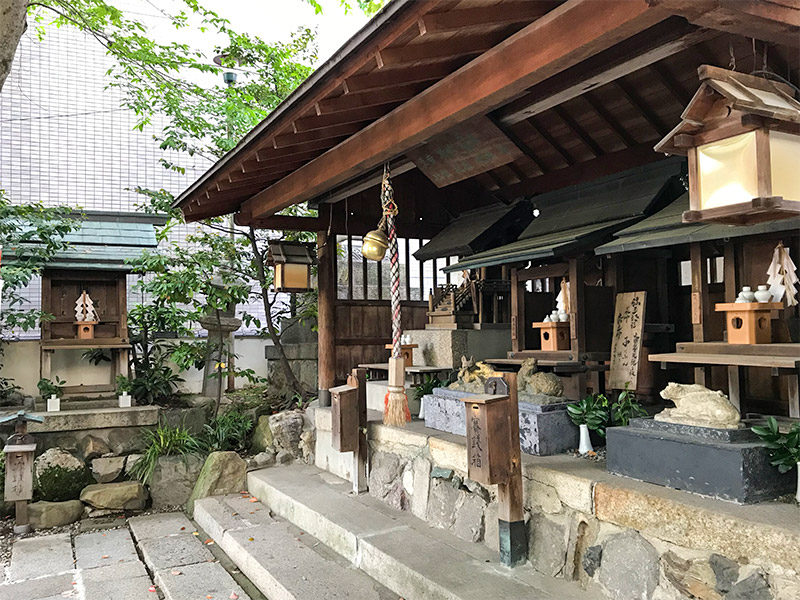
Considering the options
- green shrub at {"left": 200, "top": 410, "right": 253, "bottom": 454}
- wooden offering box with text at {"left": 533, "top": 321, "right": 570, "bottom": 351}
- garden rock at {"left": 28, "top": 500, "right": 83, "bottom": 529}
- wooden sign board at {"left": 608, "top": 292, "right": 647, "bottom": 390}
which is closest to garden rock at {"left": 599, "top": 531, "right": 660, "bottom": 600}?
wooden sign board at {"left": 608, "top": 292, "right": 647, "bottom": 390}

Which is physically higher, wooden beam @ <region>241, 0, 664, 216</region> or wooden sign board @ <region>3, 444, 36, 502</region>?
wooden beam @ <region>241, 0, 664, 216</region>

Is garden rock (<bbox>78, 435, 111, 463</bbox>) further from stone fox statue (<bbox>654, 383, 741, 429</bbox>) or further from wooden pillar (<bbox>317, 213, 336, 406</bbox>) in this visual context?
stone fox statue (<bbox>654, 383, 741, 429</bbox>)

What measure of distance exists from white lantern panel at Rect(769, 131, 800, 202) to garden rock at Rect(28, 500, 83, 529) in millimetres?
8492

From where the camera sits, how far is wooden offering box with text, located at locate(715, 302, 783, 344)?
4.20 metres

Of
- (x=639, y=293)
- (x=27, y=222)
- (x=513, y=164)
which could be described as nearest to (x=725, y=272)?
(x=639, y=293)

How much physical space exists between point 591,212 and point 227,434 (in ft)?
20.7

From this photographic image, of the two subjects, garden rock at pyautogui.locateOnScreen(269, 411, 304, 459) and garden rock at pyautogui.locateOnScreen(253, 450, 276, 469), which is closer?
garden rock at pyautogui.locateOnScreen(253, 450, 276, 469)

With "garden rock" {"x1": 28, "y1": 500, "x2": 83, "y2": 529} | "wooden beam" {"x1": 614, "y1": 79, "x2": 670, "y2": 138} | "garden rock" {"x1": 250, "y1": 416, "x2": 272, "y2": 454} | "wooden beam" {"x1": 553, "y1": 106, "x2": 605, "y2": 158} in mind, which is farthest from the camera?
"garden rock" {"x1": 250, "y1": 416, "x2": 272, "y2": 454}

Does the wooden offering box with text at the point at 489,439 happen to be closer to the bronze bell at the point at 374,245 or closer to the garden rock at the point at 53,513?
the bronze bell at the point at 374,245

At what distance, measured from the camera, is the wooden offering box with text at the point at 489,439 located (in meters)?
4.15

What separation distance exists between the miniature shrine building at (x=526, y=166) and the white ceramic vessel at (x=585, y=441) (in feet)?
2.59

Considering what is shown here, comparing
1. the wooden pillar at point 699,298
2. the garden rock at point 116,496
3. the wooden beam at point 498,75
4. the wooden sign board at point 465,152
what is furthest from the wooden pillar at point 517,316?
the garden rock at point 116,496

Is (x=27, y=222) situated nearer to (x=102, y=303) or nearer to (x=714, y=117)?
(x=102, y=303)

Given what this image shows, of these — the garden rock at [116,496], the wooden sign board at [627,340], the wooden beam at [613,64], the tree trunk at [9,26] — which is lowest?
the garden rock at [116,496]
